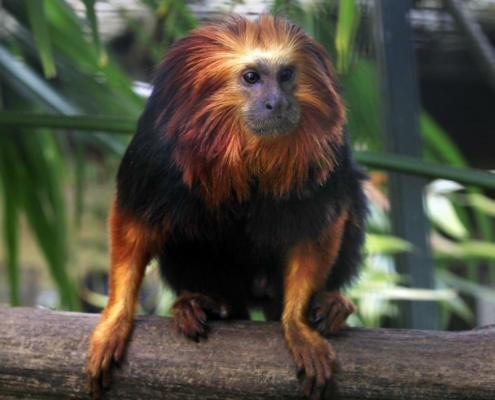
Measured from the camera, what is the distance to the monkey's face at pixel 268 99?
4.08 ft

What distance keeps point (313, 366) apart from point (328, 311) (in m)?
0.17

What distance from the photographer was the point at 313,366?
1.29m

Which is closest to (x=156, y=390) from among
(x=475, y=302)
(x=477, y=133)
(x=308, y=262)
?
(x=308, y=262)

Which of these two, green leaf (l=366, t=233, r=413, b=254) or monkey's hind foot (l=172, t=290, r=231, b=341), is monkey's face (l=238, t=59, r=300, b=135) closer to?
monkey's hind foot (l=172, t=290, r=231, b=341)

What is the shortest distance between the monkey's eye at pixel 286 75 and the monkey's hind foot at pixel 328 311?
48 centimetres

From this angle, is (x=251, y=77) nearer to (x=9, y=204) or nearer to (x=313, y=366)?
(x=313, y=366)

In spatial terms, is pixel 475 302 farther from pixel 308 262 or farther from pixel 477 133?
pixel 308 262

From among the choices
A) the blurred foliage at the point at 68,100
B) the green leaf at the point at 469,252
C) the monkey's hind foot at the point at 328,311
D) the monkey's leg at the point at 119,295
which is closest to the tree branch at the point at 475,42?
the blurred foliage at the point at 68,100

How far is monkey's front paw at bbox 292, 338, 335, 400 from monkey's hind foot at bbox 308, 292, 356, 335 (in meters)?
0.08

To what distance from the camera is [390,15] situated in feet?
5.26

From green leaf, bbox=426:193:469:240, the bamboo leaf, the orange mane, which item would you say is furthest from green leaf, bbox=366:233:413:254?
the bamboo leaf

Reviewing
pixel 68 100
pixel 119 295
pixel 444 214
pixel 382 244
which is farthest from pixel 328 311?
pixel 444 214

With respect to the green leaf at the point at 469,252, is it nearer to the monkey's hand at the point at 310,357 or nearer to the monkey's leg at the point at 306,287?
the monkey's leg at the point at 306,287

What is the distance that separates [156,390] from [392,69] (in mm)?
927
